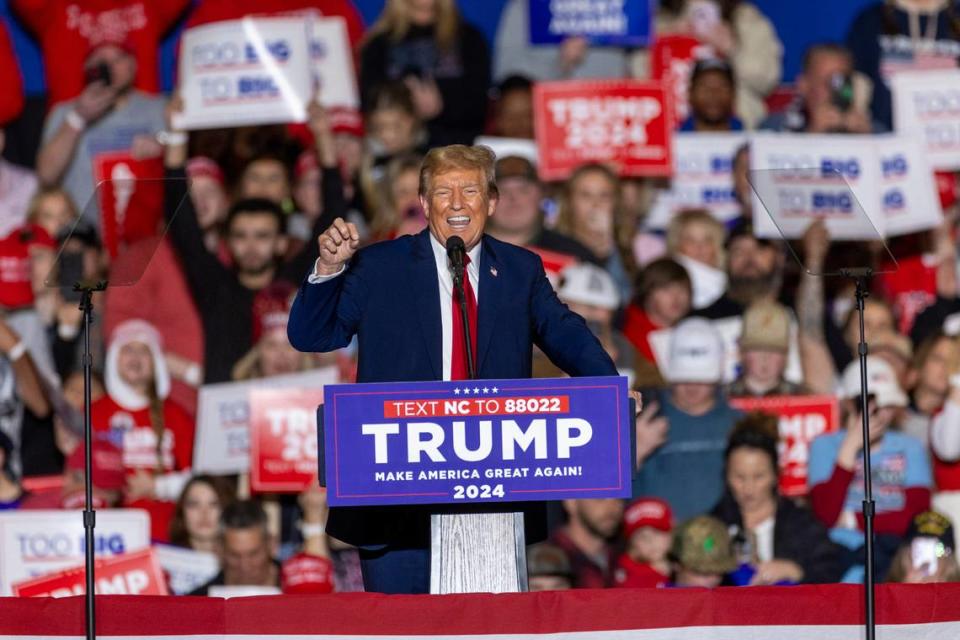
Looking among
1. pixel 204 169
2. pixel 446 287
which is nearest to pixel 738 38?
pixel 204 169

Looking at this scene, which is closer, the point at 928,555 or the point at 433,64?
the point at 928,555

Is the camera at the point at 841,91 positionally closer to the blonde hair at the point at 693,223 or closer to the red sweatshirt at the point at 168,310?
the blonde hair at the point at 693,223

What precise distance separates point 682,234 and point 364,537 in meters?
4.06

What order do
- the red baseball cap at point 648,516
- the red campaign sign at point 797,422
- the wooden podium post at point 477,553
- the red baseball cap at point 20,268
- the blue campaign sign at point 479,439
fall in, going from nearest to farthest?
1. the blue campaign sign at point 479,439
2. the wooden podium post at point 477,553
3. the red baseball cap at point 648,516
4. the red campaign sign at point 797,422
5. the red baseball cap at point 20,268

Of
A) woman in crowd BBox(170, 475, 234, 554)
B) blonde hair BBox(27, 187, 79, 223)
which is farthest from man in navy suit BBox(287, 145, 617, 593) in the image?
blonde hair BBox(27, 187, 79, 223)

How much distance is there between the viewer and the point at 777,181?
5.47 meters

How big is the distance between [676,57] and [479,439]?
4.81 meters

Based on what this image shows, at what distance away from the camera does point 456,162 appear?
12.0 ft

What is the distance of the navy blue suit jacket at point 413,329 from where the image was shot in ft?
12.2

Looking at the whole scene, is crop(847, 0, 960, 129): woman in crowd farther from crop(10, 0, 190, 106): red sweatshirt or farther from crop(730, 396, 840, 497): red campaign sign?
crop(10, 0, 190, 106): red sweatshirt

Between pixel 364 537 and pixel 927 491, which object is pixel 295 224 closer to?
pixel 927 491

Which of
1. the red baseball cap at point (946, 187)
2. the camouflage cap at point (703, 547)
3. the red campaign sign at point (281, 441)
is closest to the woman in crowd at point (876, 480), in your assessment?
the camouflage cap at point (703, 547)

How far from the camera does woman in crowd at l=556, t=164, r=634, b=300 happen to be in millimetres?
7480

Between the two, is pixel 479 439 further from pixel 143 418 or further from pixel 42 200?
pixel 42 200
